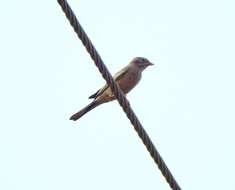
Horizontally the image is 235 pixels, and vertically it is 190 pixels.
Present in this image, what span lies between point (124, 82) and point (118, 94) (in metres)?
4.73

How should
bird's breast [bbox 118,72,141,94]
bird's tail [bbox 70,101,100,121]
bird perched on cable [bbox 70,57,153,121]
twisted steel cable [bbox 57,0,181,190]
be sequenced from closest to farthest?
twisted steel cable [bbox 57,0,181,190] → bird's tail [bbox 70,101,100,121] → bird perched on cable [bbox 70,57,153,121] → bird's breast [bbox 118,72,141,94]

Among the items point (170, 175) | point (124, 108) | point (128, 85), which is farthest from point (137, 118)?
point (128, 85)

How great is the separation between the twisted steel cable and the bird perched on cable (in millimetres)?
4024

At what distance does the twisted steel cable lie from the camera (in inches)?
244

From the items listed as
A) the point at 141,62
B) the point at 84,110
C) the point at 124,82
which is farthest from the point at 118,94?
the point at 141,62

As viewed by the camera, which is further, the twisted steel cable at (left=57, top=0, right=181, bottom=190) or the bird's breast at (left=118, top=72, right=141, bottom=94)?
the bird's breast at (left=118, top=72, right=141, bottom=94)

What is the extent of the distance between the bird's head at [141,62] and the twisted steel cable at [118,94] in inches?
205

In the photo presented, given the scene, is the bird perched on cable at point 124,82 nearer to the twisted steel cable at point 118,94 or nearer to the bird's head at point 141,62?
the bird's head at point 141,62

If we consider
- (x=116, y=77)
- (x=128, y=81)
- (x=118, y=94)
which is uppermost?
(x=116, y=77)

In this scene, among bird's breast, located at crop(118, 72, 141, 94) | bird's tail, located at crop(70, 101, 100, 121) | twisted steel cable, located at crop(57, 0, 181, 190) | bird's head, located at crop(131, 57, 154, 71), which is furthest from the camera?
Answer: bird's head, located at crop(131, 57, 154, 71)

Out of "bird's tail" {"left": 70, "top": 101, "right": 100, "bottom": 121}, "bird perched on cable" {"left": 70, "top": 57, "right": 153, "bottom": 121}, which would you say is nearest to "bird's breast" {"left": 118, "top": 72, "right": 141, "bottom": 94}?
"bird perched on cable" {"left": 70, "top": 57, "right": 153, "bottom": 121}

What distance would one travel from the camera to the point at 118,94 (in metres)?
7.06

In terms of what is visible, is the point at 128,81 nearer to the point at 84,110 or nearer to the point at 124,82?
the point at 124,82

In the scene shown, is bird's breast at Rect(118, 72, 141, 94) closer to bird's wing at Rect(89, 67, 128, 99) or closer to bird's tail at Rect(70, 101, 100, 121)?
bird's wing at Rect(89, 67, 128, 99)
